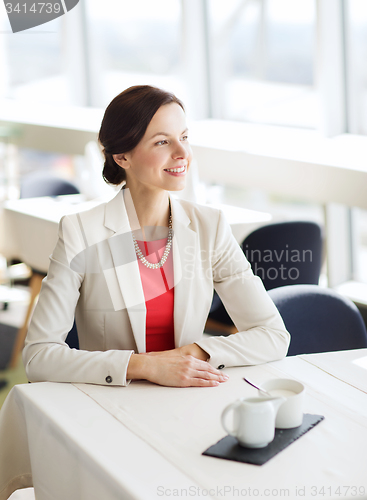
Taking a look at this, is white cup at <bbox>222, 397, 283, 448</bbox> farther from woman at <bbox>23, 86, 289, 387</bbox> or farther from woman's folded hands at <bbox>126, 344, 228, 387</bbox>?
woman at <bbox>23, 86, 289, 387</bbox>

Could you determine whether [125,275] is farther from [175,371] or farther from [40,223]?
[40,223]

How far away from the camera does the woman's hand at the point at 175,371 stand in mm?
1382

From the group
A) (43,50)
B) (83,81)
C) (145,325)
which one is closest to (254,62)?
(83,81)

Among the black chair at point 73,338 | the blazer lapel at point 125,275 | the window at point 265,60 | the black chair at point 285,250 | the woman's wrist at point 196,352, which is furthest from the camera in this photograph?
the window at point 265,60

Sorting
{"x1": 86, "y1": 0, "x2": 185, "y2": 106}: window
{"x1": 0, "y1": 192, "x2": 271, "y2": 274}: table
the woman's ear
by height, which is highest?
{"x1": 86, "y1": 0, "x2": 185, "y2": 106}: window

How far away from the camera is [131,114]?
→ 1.69m

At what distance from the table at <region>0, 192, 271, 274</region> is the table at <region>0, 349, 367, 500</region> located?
1.83 m

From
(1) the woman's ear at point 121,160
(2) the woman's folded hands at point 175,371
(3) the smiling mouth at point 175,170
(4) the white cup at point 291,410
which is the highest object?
(1) the woman's ear at point 121,160

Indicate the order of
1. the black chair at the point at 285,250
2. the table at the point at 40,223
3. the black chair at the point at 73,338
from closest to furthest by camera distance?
the black chair at the point at 73,338 → the black chair at the point at 285,250 → the table at the point at 40,223

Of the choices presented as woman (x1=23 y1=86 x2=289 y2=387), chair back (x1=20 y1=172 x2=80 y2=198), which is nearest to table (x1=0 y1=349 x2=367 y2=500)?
woman (x1=23 y1=86 x2=289 y2=387)

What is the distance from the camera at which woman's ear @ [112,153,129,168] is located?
5.91ft

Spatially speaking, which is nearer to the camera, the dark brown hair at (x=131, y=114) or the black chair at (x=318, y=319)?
the dark brown hair at (x=131, y=114)

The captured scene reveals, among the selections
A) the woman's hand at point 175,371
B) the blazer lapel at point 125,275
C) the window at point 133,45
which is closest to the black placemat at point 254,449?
the woman's hand at point 175,371

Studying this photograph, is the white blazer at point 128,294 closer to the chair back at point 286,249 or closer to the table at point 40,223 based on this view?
the chair back at point 286,249
